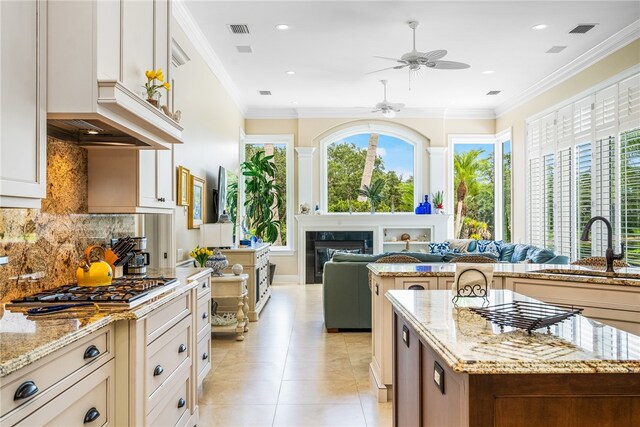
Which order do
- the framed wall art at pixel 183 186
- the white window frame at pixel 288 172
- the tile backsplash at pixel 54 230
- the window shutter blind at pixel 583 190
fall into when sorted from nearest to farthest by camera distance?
1. the tile backsplash at pixel 54 230
2. the framed wall art at pixel 183 186
3. the window shutter blind at pixel 583 190
4. the white window frame at pixel 288 172

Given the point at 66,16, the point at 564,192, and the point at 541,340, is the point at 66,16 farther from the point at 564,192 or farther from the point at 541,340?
the point at 564,192

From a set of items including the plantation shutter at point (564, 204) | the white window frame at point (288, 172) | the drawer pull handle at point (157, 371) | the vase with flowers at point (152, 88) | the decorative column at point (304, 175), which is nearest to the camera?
the drawer pull handle at point (157, 371)

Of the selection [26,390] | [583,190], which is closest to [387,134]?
[583,190]

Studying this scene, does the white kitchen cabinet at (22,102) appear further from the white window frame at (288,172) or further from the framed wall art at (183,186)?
the white window frame at (288,172)

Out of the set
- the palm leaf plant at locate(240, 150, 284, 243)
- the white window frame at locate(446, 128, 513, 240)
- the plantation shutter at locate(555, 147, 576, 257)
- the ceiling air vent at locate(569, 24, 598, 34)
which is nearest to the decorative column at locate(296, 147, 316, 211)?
the palm leaf plant at locate(240, 150, 284, 243)

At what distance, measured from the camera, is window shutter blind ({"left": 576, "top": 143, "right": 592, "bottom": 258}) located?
591 centimetres

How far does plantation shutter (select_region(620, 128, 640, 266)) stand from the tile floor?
3.06 metres

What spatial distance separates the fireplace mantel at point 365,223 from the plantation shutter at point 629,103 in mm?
3961

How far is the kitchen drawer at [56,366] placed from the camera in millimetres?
1234

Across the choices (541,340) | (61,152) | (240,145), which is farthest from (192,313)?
(240,145)

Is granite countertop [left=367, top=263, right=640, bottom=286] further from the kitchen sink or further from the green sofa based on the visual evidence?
the green sofa

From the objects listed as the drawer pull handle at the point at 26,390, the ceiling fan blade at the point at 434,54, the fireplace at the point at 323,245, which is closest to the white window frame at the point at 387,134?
the fireplace at the point at 323,245

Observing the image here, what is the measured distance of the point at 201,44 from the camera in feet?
17.3

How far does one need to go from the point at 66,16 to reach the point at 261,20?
315 centimetres
